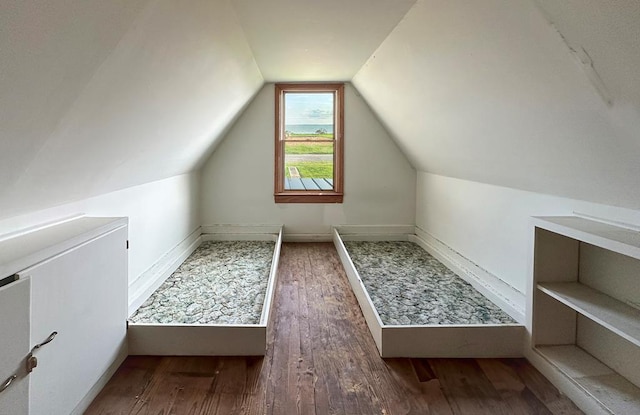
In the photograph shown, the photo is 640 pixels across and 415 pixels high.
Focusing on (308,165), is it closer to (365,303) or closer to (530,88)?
(365,303)

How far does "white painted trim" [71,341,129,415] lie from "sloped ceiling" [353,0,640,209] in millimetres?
2505

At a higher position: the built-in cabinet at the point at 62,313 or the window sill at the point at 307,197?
the window sill at the point at 307,197

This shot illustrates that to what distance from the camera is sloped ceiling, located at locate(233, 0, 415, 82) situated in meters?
2.36

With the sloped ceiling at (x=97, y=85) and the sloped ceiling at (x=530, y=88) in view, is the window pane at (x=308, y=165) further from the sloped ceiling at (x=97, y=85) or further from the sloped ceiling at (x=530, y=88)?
the sloped ceiling at (x=97, y=85)

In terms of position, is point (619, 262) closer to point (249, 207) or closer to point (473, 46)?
point (473, 46)

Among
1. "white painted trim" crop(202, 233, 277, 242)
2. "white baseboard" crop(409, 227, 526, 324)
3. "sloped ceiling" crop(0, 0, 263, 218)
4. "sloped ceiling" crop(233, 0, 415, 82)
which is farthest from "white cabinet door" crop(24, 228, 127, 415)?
"white painted trim" crop(202, 233, 277, 242)

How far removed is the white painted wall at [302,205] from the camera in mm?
5047

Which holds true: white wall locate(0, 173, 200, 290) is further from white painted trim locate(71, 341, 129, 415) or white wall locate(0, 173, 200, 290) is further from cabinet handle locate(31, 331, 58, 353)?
white painted trim locate(71, 341, 129, 415)

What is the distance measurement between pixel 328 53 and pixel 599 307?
9.10 ft

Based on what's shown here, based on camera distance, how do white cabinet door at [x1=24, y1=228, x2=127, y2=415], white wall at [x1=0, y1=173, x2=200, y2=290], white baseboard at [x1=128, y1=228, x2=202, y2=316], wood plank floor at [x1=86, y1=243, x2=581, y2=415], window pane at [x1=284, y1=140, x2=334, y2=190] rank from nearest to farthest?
white cabinet door at [x1=24, y1=228, x2=127, y2=415] < wood plank floor at [x1=86, y1=243, x2=581, y2=415] < white wall at [x1=0, y1=173, x2=200, y2=290] < white baseboard at [x1=128, y1=228, x2=202, y2=316] < window pane at [x1=284, y1=140, x2=334, y2=190]

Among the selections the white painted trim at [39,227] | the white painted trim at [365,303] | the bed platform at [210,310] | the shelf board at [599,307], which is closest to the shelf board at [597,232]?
the shelf board at [599,307]

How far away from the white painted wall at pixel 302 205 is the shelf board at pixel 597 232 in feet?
9.93

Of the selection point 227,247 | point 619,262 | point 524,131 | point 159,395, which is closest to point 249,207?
point 227,247

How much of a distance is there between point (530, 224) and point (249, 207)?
359 centimetres
